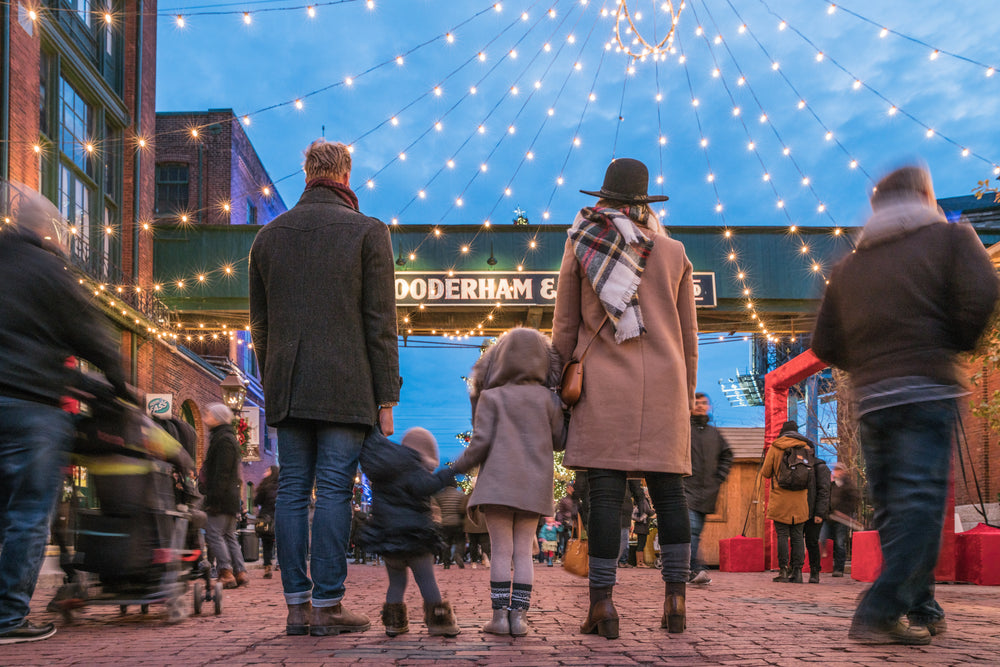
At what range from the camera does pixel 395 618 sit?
12.4 ft

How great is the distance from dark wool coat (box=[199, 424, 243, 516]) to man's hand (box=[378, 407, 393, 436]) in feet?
14.3

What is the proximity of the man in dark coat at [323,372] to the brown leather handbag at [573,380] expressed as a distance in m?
Answer: 0.72

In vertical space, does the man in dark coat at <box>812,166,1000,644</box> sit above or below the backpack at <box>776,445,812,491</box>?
above

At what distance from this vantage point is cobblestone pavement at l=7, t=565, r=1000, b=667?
10.1ft

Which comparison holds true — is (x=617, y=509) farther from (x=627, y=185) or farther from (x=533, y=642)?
(x=627, y=185)

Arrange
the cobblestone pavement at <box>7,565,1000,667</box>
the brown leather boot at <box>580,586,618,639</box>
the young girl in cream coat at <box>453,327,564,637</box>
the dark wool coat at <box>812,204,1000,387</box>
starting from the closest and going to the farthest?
the cobblestone pavement at <box>7,565,1000,667</box>, the dark wool coat at <box>812,204,1000,387</box>, the brown leather boot at <box>580,586,618,639</box>, the young girl in cream coat at <box>453,327,564,637</box>

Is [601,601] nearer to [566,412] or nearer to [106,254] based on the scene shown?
[566,412]

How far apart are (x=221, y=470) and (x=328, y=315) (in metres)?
4.64

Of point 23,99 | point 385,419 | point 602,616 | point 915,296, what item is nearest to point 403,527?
point 385,419

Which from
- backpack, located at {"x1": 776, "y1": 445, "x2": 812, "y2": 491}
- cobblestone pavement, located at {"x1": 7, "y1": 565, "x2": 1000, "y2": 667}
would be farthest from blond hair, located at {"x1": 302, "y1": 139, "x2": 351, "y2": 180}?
backpack, located at {"x1": 776, "y1": 445, "x2": 812, "y2": 491}

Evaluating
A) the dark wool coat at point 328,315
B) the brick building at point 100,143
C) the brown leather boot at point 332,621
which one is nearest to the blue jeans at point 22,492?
the dark wool coat at point 328,315

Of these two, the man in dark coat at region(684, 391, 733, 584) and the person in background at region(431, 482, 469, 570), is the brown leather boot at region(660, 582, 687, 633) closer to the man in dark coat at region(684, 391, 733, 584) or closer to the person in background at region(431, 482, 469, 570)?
the man in dark coat at region(684, 391, 733, 584)

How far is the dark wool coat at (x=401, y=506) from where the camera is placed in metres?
3.76

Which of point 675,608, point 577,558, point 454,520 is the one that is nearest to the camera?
point 675,608
